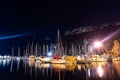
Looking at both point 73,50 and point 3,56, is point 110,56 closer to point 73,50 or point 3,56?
point 73,50

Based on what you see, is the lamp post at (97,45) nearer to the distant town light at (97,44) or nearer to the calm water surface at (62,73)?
the distant town light at (97,44)

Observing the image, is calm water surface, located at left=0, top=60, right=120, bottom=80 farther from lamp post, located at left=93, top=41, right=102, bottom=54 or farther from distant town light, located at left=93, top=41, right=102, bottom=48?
lamp post, located at left=93, top=41, right=102, bottom=54

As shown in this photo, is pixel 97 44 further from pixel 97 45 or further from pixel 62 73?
pixel 62 73

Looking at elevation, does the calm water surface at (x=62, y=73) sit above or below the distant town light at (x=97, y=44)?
below

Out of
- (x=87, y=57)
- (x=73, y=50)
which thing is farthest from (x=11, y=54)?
(x=87, y=57)

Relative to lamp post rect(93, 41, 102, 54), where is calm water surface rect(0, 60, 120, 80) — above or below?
below

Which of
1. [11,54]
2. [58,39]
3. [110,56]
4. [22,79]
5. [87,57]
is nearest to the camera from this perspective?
[22,79]

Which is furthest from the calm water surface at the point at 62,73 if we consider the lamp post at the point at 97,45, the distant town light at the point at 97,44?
the lamp post at the point at 97,45

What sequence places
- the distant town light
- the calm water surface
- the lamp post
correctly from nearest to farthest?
the calm water surface
the distant town light
the lamp post

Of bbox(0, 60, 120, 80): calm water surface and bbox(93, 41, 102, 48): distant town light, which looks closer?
bbox(0, 60, 120, 80): calm water surface

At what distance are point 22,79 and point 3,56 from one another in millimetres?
95546

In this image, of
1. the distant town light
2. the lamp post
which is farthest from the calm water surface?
the lamp post

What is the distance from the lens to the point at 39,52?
3460 inches

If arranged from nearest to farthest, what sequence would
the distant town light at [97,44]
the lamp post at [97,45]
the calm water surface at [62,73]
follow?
1. the calm water surface at [62,73]
2. the distant town light at [97,44]
3. the lamp post at [97,45]
